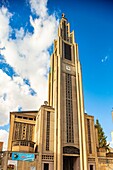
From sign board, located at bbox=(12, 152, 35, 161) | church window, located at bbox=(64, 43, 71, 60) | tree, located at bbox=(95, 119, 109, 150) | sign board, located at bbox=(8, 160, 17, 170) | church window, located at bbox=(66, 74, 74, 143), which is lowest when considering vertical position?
sign board, located at bbox=(8, 160, 17, 170)

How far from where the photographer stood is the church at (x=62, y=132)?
3122 centimetres

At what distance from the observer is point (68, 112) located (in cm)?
3709

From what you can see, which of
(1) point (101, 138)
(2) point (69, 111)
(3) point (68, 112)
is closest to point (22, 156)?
(3) point (68, 112)

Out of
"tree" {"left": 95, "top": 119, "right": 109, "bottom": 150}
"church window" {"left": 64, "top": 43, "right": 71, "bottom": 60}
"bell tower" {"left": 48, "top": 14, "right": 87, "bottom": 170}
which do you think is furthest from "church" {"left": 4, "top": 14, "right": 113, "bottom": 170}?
"tree" {"left": 95, "top": 119, "right": 109, "bottom": 150}

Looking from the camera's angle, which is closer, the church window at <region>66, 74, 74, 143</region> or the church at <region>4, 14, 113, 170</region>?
the church at <region>4, 14, 113, 170</region>

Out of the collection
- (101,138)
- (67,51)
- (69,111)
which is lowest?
(101,138)

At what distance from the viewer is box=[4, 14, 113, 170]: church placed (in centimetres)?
3122

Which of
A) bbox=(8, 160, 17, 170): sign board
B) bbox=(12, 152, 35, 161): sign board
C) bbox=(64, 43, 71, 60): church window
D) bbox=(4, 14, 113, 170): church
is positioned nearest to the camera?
bbox=(8, 160, 17, 170): sign board

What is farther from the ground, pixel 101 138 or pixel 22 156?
pixel 101 138

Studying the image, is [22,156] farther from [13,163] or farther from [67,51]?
[67,51]

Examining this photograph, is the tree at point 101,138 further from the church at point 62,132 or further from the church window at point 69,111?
the church window at point 69,111

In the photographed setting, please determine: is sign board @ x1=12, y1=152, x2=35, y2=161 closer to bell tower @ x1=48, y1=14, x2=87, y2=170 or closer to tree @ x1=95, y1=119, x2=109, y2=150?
bell tower @ x1=48, y1=14, x2=87, y2=170

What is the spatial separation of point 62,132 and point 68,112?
497cm

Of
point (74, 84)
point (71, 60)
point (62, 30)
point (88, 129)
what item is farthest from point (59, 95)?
point (62, 30)
